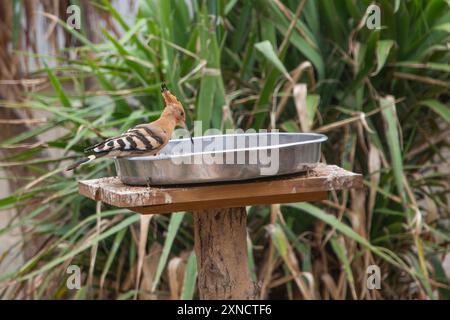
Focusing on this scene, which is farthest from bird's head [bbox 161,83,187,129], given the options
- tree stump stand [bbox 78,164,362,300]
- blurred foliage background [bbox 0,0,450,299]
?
blurred foliage background [bbox 0,0,450,299]

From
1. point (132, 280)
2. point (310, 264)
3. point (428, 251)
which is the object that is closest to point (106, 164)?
point (132, 280)

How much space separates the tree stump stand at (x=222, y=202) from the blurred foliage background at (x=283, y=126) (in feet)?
2.56

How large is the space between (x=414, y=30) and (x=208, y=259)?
65.3 inches

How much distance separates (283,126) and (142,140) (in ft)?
4.15

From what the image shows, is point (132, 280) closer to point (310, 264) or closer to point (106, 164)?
point (106, 164)

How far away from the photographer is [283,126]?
3.16 m

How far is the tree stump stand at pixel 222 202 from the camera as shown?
186 centimetres

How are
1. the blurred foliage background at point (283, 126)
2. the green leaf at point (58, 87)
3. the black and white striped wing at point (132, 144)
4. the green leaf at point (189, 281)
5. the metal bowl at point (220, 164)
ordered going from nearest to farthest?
the metal bowl at point (220, 164)
the black and white striped wing at point (132, 144)
the green leaf at point (189, 281)
the blurred foliage background at point (283, 126)
the green leaf at point (58, 87)

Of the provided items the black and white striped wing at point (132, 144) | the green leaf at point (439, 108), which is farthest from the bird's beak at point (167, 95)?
the green leaf at point (439, 108)

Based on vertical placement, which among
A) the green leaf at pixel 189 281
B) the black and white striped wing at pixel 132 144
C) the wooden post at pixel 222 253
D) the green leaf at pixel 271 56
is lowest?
the green leaf at pixel 189 281

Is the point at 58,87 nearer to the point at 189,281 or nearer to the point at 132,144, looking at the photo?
the point at 189,281

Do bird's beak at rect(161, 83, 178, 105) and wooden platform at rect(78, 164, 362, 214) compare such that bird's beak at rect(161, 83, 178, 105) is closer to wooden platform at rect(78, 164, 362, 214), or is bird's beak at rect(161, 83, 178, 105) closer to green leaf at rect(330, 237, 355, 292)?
wooden platform at rect(78, 164, 362, 214)

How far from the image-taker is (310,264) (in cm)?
315

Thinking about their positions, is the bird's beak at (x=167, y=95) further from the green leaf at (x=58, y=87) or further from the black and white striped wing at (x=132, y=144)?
the green leaf at (x=58, y=87)
